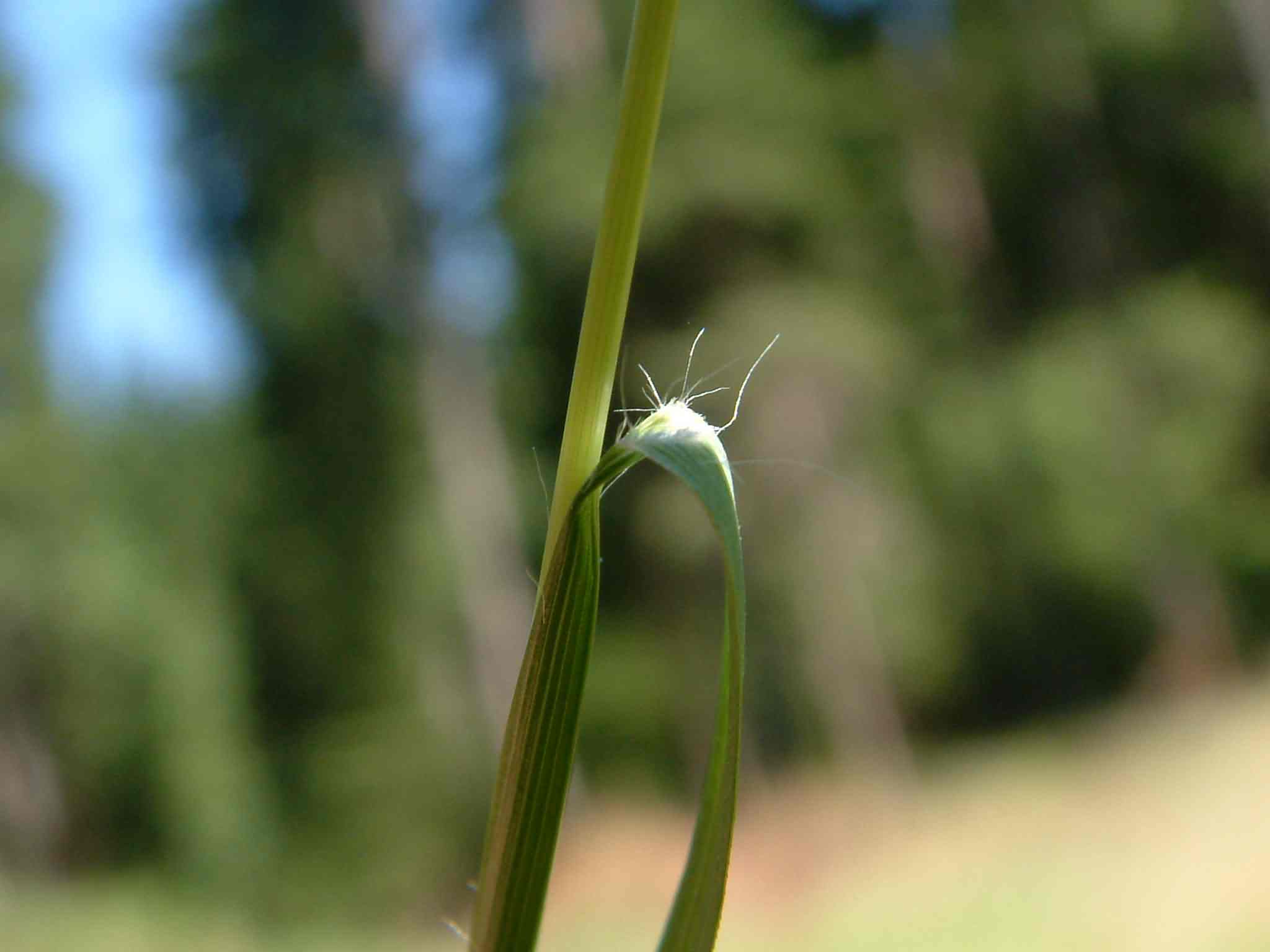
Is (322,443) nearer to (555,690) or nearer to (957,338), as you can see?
(957,338)

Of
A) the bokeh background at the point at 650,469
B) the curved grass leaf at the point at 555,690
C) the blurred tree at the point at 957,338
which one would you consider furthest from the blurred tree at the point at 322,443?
the curved grass leaf at the point at 555,690

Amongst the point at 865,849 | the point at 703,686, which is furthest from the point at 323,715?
the point at 865,849

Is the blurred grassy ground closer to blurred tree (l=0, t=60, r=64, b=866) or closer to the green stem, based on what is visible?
blurred tree (l=0, t=60, r=64, b=866)

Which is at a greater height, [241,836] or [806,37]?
[806,37]

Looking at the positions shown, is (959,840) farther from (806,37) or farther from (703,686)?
(806,37)

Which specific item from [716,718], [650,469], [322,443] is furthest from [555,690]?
[322,443]
